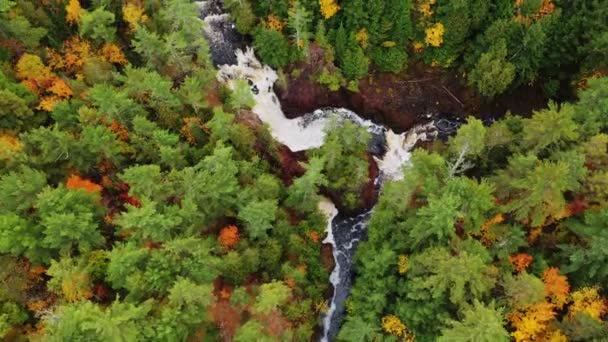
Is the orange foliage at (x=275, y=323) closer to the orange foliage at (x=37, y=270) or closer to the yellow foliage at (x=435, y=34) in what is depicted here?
the orange foliage at (x=37, y=270)

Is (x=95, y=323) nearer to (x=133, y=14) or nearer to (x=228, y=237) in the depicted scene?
(x=228, y=237)

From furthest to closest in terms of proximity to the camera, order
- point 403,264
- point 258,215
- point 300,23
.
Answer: point 300,23 < point 403,264 < point 258,215

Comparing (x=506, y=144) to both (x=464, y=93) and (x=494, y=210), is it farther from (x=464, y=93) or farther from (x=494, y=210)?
(x=464, y=93)

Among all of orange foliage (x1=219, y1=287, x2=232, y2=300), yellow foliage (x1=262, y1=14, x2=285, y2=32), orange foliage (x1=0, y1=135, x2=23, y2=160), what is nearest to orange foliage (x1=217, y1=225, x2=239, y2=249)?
orange foliage (x1=219, y1=287, x2=232, y2=300)

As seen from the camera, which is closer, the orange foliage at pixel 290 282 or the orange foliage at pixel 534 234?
the orange foliage at pixel 534 234

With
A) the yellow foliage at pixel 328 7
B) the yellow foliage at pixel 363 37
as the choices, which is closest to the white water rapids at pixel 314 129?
the yellow foliage at pixel 363 37

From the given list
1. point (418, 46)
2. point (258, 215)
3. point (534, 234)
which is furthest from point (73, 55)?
point (534, 234)
